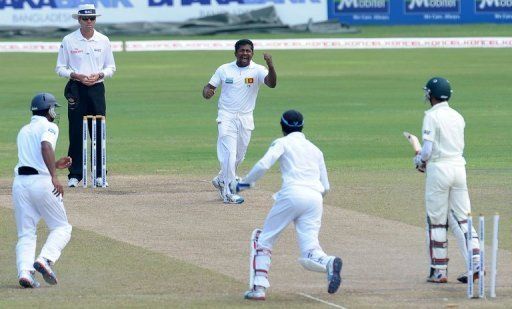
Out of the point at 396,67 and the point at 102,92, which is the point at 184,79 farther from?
the point at 102,92

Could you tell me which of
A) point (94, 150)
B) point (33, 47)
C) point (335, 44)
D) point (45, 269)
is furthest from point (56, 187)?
point (335, 44)

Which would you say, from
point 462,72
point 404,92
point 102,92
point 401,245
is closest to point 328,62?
point 462,72

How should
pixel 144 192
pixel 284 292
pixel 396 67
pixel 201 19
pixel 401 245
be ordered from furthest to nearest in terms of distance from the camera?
pixel 201 19, pixel 396 67, pixel 144 192, pixel 401 245, pixel 284 292

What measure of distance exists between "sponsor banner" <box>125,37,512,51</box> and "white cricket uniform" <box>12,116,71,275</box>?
36652 mm

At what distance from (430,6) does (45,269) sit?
150ft

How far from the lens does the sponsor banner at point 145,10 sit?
2103 inches

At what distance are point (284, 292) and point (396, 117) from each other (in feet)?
54.1

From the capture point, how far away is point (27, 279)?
11.3 metres

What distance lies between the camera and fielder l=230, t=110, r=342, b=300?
10789mm

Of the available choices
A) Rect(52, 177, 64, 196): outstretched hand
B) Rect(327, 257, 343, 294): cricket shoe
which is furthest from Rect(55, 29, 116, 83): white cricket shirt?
Rect(327, 257, 343, 294): cricket shoe

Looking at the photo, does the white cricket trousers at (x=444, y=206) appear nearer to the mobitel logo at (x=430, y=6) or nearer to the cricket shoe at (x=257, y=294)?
the cricket shoe at (x=257, y=294)

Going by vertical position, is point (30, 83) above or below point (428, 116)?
below

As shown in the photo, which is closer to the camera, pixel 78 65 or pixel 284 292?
pixel 284 292

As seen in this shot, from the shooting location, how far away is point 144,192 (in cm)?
1764
